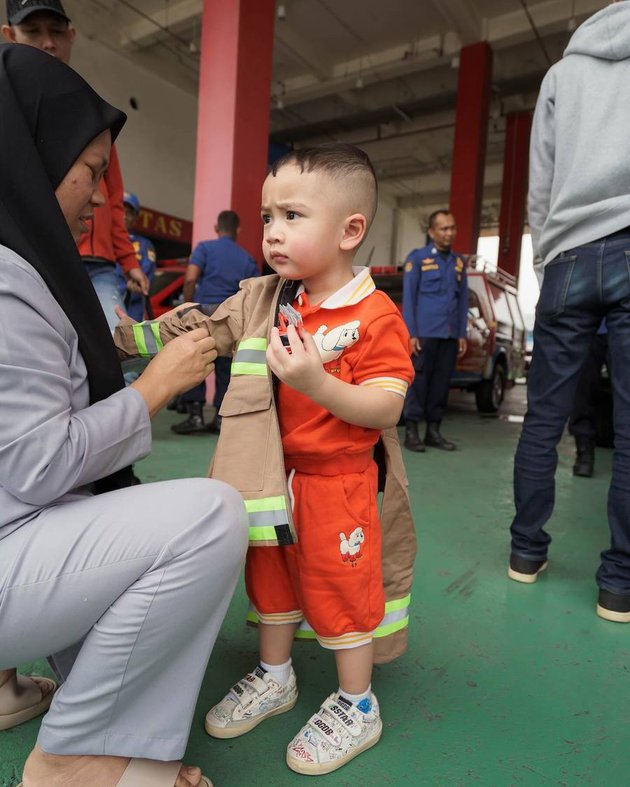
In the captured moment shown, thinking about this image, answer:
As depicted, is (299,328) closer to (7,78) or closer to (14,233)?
(14,233)

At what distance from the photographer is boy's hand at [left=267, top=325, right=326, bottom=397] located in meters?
0.84

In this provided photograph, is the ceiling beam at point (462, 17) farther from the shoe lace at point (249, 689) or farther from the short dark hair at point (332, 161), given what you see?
the shoe lace at point (249, 689)

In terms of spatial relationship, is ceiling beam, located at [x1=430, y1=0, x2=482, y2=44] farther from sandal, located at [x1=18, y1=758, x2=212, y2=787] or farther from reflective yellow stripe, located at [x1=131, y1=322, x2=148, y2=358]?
sandal, located at [x1=18, y1=758, x2=212, y2=787]

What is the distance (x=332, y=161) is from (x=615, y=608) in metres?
1.39

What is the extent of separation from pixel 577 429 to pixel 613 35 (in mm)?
2175

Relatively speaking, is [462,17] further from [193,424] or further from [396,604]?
[396,604]

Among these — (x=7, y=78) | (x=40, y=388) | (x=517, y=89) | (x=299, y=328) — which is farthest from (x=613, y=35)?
(x=517, y=89)

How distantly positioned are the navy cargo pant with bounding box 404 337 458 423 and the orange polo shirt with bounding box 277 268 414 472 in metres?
2.74

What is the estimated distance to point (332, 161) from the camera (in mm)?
966

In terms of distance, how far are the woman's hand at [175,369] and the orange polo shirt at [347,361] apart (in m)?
0.16

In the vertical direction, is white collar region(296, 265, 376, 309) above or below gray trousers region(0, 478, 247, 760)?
above

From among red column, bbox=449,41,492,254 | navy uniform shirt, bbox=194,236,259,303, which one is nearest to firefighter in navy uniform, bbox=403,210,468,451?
navy uniform shirt, bbox=194,236,259,303

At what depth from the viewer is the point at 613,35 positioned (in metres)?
1.53

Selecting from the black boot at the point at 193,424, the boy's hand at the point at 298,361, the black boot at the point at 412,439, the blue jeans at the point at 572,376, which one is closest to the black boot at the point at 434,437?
the black boot at the point at 412,439
